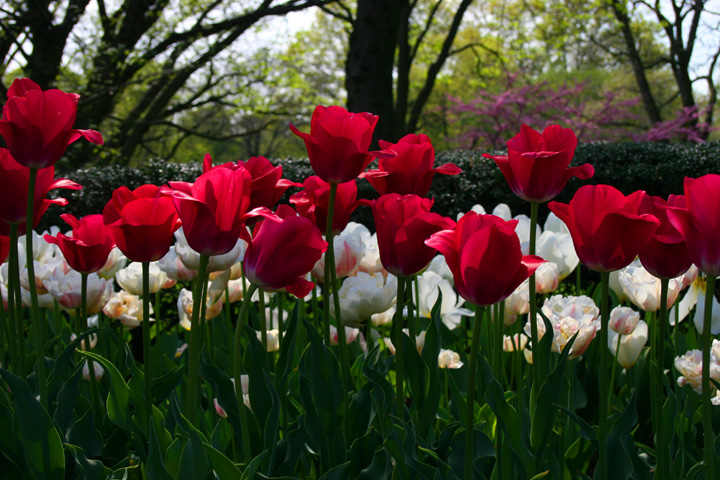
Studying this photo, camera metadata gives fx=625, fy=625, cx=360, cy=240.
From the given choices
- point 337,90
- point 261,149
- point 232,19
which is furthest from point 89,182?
point 261,149

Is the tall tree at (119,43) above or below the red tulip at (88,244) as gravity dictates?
above

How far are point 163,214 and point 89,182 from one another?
3.86 meters

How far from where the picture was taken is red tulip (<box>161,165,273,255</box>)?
1.03 m

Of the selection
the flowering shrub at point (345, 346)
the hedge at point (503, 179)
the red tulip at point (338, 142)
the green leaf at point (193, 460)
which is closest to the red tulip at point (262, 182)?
the flowering shrub at point (345, 346)

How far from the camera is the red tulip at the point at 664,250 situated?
1.08 meters

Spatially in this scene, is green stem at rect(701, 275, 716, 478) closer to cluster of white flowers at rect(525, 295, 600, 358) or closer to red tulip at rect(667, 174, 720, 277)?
red tulip at rect(667, 174, 720, 277)

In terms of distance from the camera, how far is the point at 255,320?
229 centimetres

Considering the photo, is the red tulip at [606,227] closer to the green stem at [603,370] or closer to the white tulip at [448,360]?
the green stem at [603,370]

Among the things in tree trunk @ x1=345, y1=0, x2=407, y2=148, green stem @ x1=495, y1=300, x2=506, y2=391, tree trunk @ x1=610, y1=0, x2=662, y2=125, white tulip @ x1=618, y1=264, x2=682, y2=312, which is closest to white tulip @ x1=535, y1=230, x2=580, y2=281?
white tulip @ x1=618, y1=264, x2=682, y2=312

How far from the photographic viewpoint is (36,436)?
1.11 m

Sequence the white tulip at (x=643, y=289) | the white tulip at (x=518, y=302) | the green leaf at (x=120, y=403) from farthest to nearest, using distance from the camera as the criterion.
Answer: the white tulip at (x=518, y=302) < the white tulip at (x=643, y=289) < the green leaf at (x=120, y=403)

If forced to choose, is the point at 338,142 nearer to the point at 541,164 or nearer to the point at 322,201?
the point at 322,201

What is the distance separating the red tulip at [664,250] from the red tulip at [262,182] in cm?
66

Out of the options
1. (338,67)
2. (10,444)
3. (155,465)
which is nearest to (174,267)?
(10,444)
